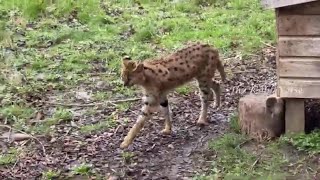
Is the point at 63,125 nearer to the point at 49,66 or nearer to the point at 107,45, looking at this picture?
the point at 49,66

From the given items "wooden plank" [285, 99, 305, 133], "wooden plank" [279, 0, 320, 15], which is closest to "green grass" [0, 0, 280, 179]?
"wooden plank" [285, 99, 305, 133]

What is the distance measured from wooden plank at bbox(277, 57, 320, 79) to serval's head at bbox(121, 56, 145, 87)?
1412 millimetres

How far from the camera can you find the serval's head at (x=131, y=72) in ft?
26.2

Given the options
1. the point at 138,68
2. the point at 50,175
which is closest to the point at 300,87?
the point at 138,68

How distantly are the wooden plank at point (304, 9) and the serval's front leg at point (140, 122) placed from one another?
1.70 m

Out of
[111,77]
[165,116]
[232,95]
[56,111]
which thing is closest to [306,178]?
[165,116]

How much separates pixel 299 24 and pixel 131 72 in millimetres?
1733

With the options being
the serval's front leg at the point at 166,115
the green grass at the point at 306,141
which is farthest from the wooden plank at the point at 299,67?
the serval's front leg at the point at 166,115

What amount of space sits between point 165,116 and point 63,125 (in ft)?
4.05

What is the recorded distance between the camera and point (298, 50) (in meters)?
7.52

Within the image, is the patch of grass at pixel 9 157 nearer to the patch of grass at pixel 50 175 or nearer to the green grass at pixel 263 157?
the patch of grass at pixel 50 175

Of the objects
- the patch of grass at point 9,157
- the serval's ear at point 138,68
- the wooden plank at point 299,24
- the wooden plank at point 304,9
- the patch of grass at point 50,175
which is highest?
the wooden plank at point 304,9

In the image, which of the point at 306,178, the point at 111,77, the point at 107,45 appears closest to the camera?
the point at 306,178

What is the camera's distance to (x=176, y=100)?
31.4 feet
